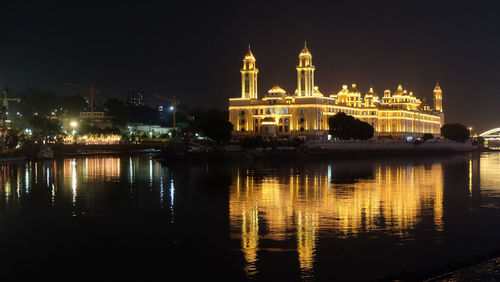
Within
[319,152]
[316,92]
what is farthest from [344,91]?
[319,152]

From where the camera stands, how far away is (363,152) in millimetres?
73500

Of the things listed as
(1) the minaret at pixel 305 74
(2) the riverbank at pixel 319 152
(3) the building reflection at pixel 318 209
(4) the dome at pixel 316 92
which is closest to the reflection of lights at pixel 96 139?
(2) the riverbank at pixel 319 152

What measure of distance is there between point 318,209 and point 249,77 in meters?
69.2

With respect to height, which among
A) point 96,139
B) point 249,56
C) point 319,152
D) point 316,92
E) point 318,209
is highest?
point 249,56

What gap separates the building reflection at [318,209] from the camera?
14844mm

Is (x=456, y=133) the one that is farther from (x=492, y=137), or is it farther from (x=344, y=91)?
(x=492, y=137)

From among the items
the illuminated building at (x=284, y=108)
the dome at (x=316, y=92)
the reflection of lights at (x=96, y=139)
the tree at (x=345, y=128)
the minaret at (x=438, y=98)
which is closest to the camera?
the tree at (x=345, y=128)

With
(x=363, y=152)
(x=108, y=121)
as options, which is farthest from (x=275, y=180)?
(x=108, y=121)

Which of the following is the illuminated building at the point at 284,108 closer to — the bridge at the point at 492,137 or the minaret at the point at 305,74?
the minaret at the point at 305,74

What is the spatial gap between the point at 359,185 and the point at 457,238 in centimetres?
1385

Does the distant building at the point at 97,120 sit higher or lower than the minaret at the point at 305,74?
lower

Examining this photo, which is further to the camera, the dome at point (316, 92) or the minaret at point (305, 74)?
the dome at point (316, 92)

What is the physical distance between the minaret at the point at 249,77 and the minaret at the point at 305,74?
656cm

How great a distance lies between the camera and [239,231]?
15.5 m
